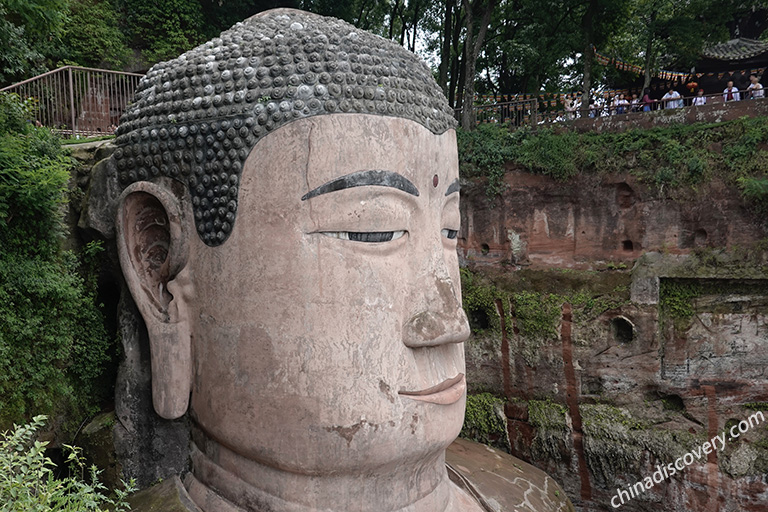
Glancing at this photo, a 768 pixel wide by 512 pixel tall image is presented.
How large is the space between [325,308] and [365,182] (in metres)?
0.79

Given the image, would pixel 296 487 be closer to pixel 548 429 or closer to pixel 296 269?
pixel 296 269

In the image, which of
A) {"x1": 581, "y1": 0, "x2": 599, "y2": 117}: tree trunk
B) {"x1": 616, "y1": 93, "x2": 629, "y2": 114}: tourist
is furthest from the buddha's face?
{"x1": 616, "y1": 93, "x2": 629, "y2": 114}: tourist

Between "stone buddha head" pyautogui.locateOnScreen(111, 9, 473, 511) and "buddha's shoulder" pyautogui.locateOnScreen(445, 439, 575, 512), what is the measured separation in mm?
1133

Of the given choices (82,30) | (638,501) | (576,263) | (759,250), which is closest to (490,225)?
(576,263)

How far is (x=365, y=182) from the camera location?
11.5 ft

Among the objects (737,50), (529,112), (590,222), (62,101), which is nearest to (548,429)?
(590,222)

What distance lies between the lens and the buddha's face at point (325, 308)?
3.44 m

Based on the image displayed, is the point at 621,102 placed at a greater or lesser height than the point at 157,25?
lesser

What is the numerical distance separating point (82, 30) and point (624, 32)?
13.9m

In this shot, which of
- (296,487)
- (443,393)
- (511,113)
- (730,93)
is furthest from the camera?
(511,113)

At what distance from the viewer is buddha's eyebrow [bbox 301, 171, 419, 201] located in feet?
11.3

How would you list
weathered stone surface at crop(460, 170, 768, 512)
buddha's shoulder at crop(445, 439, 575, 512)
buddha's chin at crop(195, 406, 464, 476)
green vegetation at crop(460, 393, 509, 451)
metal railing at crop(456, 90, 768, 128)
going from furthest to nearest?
metal railing at crop(456, 90, 768, 128) → green vegetation at crop(460, 393, 509, 451) → weathered stone surface at crop(460, 170, 768, 512) → buddha's shoulder at crop(445, 439, 575, 512) → buddha's chin at crop(195, 406, 464, 476)

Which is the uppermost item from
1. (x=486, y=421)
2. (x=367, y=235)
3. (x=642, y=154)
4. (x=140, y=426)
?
(x=642, y=154)

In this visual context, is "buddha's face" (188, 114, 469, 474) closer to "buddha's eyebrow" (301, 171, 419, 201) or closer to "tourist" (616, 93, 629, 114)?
"buddha's eyebrow" (301, 171, 419, 201)
